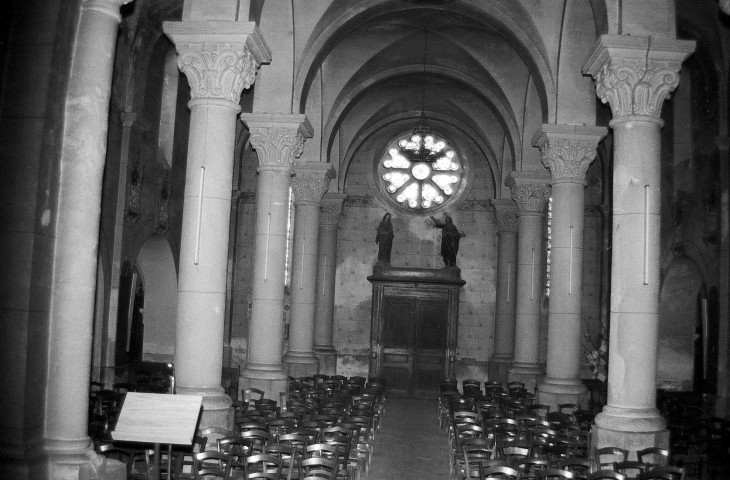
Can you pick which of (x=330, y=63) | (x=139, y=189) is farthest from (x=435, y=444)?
(x=330, y=63)

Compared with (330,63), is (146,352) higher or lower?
lower

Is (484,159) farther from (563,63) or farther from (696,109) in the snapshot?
(563,63)

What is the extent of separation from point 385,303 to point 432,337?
2074mm

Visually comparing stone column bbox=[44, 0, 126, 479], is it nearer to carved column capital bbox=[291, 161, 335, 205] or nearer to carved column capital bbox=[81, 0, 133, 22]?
carved column capital bbox=[81, 0, 133, 22]

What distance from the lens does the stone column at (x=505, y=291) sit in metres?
27.5

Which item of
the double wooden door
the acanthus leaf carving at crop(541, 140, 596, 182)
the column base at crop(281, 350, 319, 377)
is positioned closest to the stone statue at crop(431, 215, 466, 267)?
the double wooden door

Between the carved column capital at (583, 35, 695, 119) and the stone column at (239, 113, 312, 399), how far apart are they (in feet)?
23.2

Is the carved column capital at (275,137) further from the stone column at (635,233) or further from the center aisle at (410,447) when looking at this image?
the stone column at (635,233)

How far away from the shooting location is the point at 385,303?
29.0 meters

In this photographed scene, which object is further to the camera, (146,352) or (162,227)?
(146,352)

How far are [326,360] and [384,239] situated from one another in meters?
4.85

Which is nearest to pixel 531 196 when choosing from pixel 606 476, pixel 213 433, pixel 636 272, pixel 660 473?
pixel 636 272

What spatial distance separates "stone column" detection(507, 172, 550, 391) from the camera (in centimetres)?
2177

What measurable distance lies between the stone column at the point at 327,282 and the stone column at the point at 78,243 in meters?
18.9
